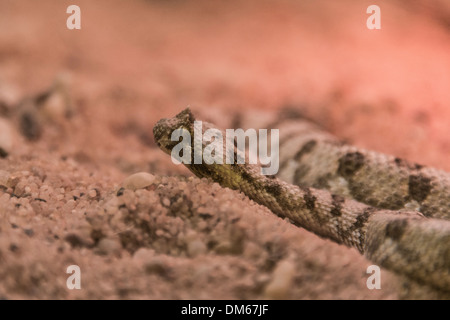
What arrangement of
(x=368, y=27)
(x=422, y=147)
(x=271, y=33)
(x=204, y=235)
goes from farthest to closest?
1. (x=271, y=33)
2. (x=368, y=27)
3. (x=422, y=147)
4. (x=204, y=235)

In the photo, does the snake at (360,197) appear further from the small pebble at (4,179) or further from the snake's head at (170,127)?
the small pebble at (4,179)

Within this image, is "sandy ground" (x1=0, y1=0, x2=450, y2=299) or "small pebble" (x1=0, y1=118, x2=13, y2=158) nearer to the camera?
"sandy ground" (x1=0, y1=0, x2=450, y2=299)

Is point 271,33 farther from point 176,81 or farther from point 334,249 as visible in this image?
point 334,249

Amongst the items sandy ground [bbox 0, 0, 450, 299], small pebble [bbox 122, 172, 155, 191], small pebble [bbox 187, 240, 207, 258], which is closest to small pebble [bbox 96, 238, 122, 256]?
sandy ground [bbox 0, 0, 450, 299]

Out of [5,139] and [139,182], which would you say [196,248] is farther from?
[5,139]

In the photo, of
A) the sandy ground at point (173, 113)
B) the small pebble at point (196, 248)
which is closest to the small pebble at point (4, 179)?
the sandy ground at point (173, 113)

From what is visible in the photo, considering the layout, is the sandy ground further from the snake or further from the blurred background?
the snake
